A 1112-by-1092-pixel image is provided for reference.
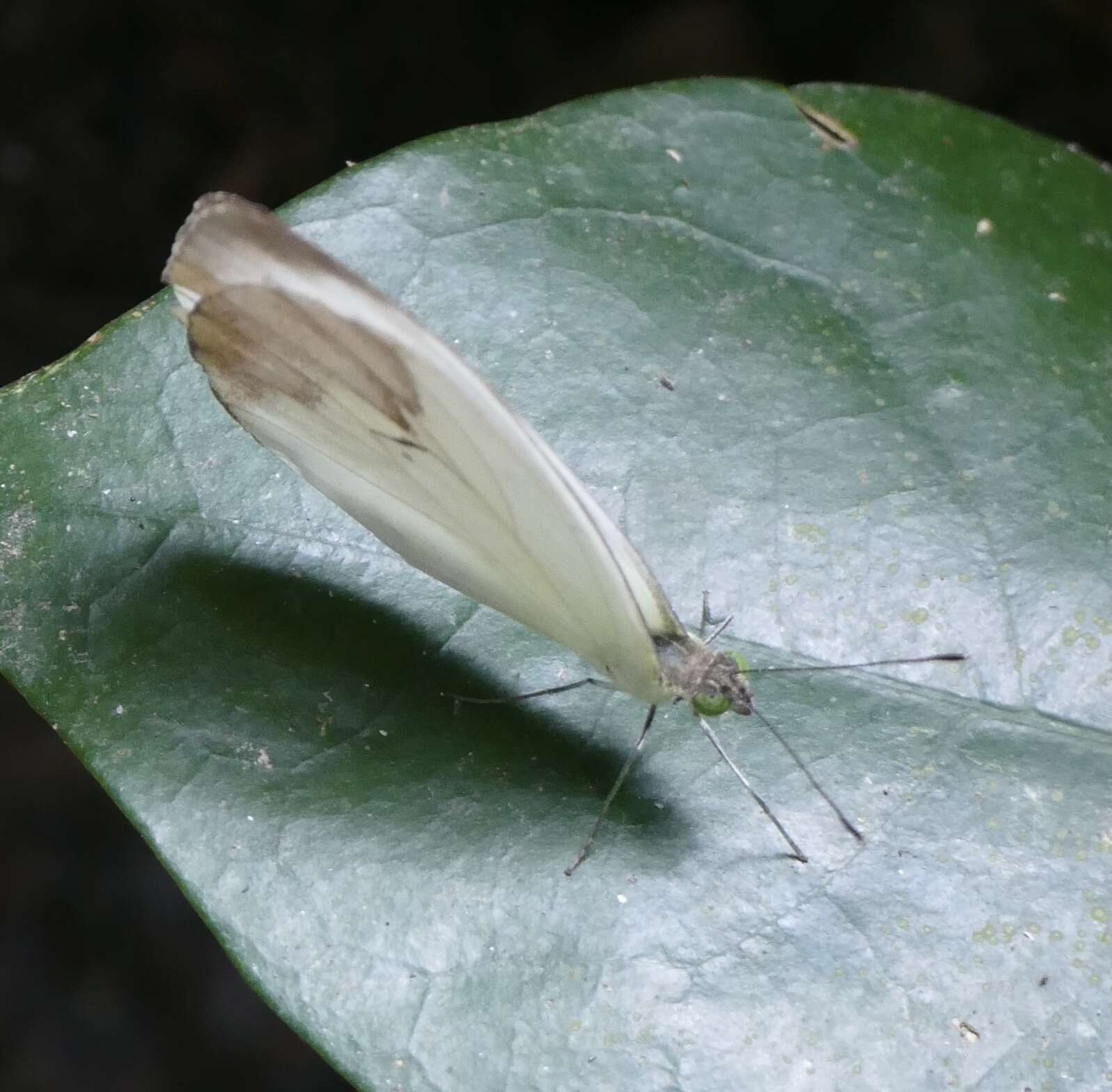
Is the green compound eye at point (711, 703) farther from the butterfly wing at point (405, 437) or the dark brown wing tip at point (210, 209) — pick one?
the dark brown wing tip at point (210, 209)

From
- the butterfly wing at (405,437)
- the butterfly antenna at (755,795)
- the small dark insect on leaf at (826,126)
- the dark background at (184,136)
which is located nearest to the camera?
the butterfly wing at (405,437)

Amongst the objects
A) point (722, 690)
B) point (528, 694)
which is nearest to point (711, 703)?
point (722, 690)

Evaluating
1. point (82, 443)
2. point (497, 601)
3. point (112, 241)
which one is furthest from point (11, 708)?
point (497, 601)

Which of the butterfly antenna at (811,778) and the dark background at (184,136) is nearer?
the butterfly antenna at (811,778)

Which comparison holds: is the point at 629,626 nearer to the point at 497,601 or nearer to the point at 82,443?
the point at 497,601

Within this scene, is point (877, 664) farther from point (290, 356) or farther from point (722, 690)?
point (290, 356)

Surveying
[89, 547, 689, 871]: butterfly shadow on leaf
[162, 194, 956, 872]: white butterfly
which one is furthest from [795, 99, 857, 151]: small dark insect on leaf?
[89, 547, 689, 871]: butterfly shadow on leaf

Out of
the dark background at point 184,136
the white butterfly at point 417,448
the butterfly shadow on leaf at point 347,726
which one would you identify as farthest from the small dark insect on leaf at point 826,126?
the dark background at point 184,136
